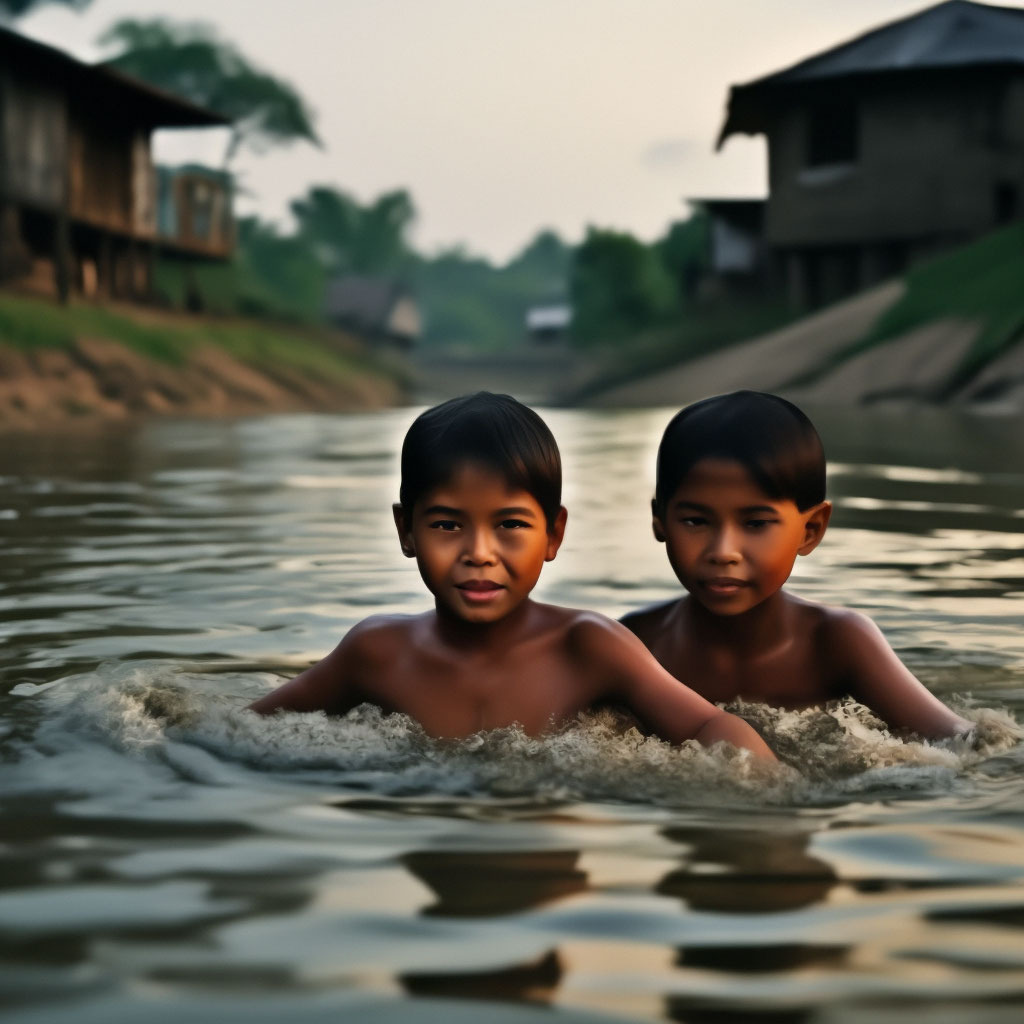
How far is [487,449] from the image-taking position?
407cm

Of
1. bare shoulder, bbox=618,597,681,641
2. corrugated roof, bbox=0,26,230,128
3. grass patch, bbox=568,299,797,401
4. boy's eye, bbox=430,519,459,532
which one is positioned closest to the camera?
boy's eye, bbox=430,519,459,532

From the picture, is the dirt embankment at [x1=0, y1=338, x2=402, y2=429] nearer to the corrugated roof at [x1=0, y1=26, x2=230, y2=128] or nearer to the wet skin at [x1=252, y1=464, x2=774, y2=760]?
the corrugated roof at [x1=0, y1=26, x2=230, y2=128]

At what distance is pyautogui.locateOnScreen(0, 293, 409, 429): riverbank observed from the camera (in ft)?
83.7

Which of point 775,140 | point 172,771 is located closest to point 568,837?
point 172,771

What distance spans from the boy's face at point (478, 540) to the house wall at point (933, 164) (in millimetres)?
33037

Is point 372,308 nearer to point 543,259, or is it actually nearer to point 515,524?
point 515,524

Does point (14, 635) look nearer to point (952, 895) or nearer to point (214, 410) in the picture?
point (952, 895)

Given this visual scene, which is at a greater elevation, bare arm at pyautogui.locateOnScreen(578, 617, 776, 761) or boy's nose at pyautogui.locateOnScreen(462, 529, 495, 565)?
boy's nose at pyautogui.locateOnScreen(462, 529, 495, 565)

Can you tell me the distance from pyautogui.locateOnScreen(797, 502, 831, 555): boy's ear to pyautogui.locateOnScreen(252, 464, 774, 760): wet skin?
58 cm

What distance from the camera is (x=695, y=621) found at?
4.84m

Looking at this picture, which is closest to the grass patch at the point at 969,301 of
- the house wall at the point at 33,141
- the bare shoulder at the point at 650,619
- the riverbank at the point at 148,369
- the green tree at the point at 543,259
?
the riverbank at the point at 148,369

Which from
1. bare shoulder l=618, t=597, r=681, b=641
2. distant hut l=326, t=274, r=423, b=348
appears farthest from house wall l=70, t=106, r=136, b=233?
distant hut l=326, t=274, r=423, b=348

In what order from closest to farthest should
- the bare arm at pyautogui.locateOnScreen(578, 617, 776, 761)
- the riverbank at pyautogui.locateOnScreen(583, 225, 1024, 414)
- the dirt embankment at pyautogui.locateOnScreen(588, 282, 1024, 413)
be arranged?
the bare arm at pyautogui.locateOnScreen(578, 617, 776, 761) → the dirt embankment at pyautogui.locateOnScreen(588, 282, 1024, 413) → the riverbank at pyautogui.locateOnScreen(583, 225, 1024, 414)

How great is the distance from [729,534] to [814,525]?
0.31 m
